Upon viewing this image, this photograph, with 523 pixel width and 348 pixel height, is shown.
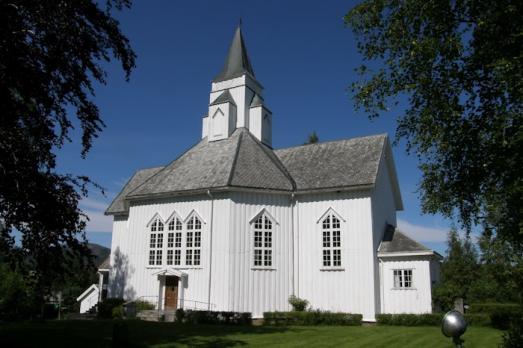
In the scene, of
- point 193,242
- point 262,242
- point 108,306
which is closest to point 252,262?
point 262,242

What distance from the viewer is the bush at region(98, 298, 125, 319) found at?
2694cm

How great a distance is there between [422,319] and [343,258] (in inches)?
196

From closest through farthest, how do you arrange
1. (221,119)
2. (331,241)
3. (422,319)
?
(422,319)
(331,241)
(221,119)

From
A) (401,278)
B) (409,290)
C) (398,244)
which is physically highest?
(398,244)

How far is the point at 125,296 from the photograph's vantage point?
27.9m

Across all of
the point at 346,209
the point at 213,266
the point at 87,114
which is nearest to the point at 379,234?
the point at 346,209

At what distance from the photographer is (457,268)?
40094mm

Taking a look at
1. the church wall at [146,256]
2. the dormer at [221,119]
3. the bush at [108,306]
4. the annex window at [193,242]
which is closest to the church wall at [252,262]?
the church wall at [146,256]

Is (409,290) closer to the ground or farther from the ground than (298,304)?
farther from the ground

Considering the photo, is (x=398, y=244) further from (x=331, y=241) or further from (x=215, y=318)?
(x=215, y=318)

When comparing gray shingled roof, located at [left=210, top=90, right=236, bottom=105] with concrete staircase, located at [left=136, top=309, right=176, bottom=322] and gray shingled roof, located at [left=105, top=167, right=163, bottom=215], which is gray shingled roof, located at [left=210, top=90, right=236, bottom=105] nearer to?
gray shingled roof, located at [left=105, top=167, right=163, bottom=215]

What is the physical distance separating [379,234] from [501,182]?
12.0 m

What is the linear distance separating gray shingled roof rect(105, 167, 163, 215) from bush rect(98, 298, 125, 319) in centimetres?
744

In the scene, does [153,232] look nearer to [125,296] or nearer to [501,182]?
[125,296]
